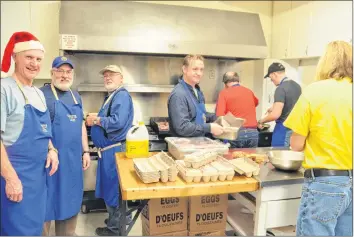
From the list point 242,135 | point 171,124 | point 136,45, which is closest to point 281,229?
point 171,124

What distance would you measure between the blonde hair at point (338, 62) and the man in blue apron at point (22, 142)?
1.06 metres

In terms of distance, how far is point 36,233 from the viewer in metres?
1.09

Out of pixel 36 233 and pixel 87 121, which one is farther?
pixel 87 121

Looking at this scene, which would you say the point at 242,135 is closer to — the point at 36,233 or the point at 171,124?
the point at 171,124

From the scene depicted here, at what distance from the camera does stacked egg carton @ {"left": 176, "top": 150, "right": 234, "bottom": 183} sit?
1130mm

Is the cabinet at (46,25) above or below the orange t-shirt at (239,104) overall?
above

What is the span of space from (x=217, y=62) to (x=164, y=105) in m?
0.70

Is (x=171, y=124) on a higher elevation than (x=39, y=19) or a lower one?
lower

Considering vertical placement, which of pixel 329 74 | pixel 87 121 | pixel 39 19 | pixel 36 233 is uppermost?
pixel 39 19

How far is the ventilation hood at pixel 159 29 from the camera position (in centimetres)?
223

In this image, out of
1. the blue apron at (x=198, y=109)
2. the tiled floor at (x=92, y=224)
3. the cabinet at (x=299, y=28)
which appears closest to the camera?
the blue apron at (x=198, y=109)

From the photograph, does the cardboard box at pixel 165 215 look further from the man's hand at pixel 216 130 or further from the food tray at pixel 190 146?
the man's hand at pixel 216 130

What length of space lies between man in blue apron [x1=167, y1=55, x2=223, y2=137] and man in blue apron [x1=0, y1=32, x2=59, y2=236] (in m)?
0.63

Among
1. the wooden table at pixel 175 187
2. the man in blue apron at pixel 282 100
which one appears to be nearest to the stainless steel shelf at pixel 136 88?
the man in blue apron at pixel 282 100
